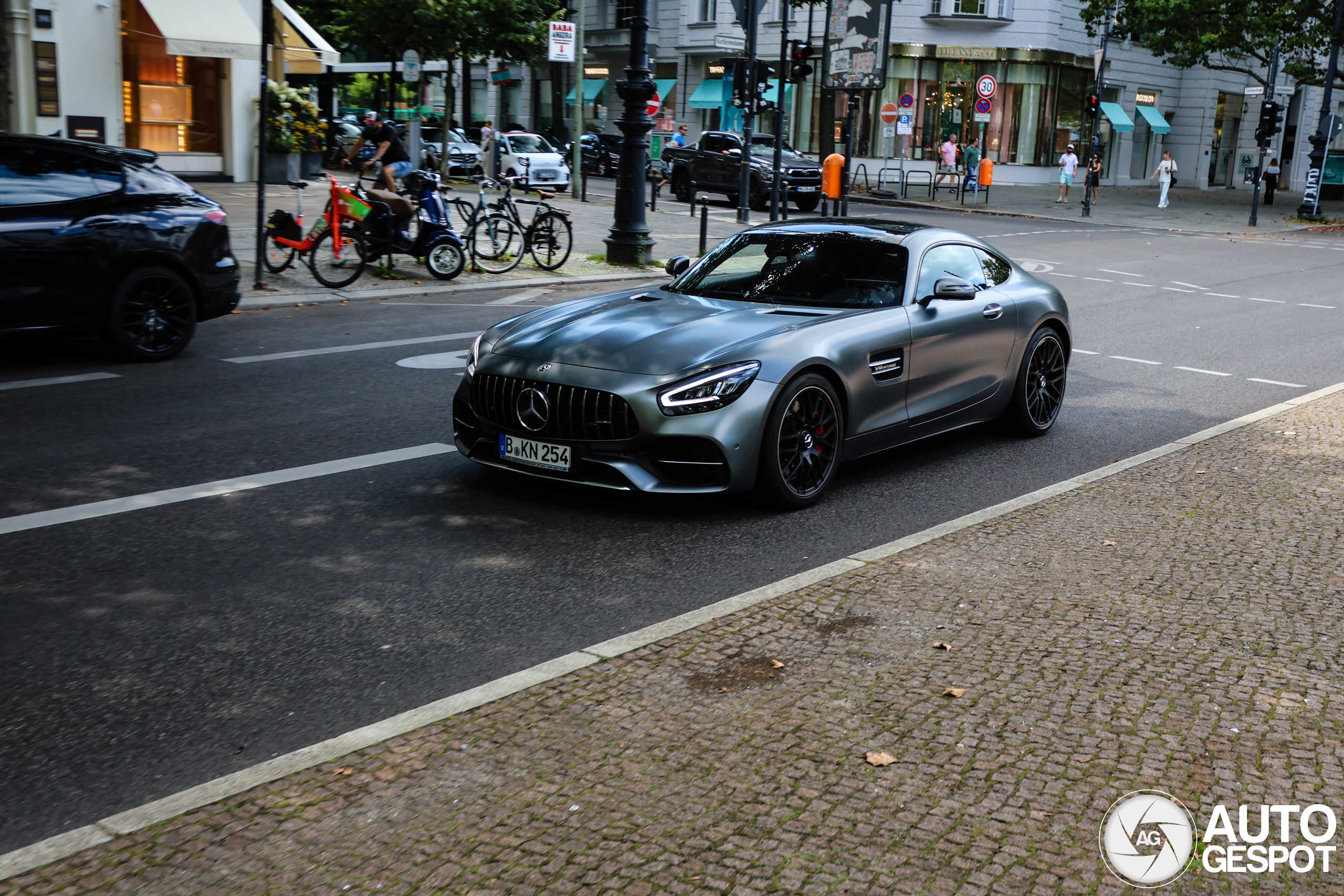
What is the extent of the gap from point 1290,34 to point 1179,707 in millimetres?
44905

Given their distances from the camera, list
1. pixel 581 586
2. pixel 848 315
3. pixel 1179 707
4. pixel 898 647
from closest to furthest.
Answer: pixel 1179 707 < pixel 898 647 < pixel 581 586 < pixel 848 315

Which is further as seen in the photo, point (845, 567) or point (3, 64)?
point (3, 64)

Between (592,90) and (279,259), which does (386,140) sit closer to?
(279,259)

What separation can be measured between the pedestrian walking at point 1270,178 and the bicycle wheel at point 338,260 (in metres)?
32.0

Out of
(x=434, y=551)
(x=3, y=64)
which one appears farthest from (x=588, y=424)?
(x=3, y=64)

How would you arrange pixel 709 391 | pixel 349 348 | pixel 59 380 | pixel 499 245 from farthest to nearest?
pixel 499 245 → pixel 349 348 → pixel 59 380 → pixel 709 391

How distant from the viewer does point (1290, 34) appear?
42438mm

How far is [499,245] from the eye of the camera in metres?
16.8

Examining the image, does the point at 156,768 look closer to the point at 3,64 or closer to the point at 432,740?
the point at 432,740

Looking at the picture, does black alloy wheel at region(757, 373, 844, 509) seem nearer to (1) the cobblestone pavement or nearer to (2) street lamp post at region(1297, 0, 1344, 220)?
(1) the cobblestone pavement

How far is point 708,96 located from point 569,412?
51737mm

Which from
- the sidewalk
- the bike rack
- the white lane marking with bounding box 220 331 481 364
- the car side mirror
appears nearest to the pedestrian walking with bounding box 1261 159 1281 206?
the sidewalk

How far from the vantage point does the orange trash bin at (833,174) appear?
2998 centimetres

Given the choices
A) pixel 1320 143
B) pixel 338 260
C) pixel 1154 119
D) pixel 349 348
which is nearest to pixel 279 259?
pixel 338 260
